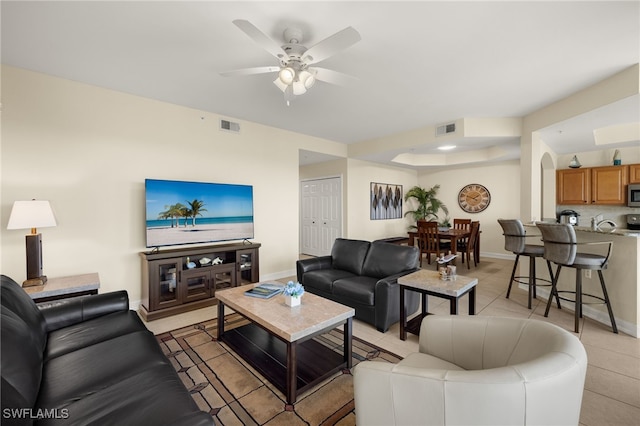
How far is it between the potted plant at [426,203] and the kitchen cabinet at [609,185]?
303 cm

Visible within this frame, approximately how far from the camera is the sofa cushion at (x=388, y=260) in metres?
3.15

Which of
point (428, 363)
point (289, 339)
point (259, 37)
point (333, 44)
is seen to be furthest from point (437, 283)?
point (259, 37)

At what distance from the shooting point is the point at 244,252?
156 inches

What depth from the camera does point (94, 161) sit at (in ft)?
10.3

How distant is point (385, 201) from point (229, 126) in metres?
4.50

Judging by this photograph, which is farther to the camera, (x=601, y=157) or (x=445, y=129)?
(x=601, y=157)

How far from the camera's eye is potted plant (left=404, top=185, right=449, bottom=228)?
7695 millimetres

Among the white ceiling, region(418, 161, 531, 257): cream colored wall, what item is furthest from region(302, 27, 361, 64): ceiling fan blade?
region(418, 161, 531, 257): cream colored wall

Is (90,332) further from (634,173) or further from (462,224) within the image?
(634,173)

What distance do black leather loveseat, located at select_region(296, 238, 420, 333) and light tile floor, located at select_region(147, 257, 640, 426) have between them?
0.74ft

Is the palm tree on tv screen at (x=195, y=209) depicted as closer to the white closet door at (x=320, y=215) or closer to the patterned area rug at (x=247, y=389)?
the patterned area rug at (x=247, y=389)

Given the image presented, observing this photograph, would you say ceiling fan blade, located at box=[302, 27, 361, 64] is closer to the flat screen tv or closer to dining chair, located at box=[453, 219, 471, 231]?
the flat screen tv

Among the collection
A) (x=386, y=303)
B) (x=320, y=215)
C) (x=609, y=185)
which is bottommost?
(x=386, y=303)

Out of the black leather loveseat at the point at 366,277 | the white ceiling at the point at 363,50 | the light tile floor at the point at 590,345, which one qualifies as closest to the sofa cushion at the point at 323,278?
the black leather loveseat at the point at 366,277
